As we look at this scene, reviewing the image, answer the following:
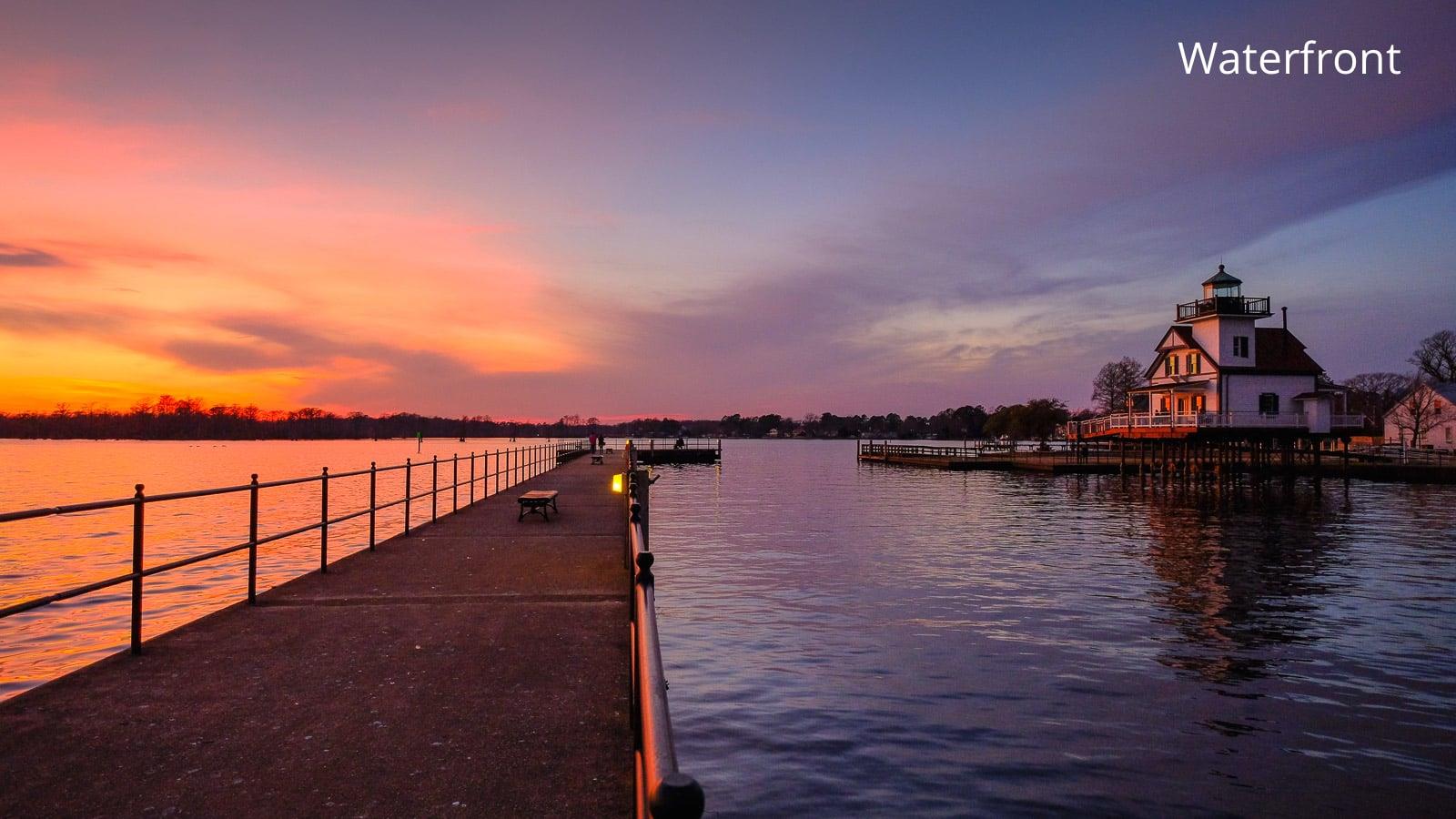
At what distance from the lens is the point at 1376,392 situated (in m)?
161

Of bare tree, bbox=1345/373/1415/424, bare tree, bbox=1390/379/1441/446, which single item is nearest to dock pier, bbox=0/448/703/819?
bare tree, bbox=1390/379/1441/446

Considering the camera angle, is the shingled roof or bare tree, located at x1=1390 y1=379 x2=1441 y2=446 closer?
the shingled roof

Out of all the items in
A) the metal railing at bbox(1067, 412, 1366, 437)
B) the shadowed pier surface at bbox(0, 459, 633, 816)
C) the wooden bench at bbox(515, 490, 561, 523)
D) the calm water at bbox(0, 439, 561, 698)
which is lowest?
the calm water at bbox(0, 439, 561, 698)

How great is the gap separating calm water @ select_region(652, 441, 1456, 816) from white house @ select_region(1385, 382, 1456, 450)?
75.7m

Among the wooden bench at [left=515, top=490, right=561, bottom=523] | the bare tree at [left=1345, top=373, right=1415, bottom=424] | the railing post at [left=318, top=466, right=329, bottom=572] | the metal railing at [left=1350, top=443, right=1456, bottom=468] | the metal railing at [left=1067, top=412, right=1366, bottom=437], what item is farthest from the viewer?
the bare tree at [left=1345, top=373, right=1415, bottom=424]

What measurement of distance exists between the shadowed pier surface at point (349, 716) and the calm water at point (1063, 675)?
2699mm

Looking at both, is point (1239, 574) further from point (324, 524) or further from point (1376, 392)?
point (1376, 392)

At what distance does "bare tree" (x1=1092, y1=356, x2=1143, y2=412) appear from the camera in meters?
116

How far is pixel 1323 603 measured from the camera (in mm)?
18078

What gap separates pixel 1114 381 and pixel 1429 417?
116 feet

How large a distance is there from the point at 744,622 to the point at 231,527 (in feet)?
96.4

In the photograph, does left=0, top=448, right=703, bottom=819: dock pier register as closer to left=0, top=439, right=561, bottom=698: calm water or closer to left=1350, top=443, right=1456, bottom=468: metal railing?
left=0, top=439, right=561, bottom=698: calm water

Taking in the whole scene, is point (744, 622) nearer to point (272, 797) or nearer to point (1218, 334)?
point (272, 797)

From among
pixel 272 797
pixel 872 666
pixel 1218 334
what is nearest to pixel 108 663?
pixel 272 797
